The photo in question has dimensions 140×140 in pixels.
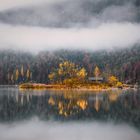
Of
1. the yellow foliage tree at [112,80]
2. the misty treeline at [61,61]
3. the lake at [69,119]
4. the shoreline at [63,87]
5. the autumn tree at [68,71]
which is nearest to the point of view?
the lake at [69,119]

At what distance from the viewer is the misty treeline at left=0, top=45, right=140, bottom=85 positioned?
468 inches

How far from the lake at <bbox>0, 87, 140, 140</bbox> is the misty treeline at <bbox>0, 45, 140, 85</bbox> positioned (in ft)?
7.61

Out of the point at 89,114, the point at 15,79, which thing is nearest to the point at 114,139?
the point at 89,114

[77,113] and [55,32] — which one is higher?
[55,32]

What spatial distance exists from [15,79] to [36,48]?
4.96 ft

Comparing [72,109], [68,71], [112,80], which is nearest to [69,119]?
[72,109]

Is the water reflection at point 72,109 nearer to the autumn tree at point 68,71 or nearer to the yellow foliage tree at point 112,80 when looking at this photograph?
the autumn tree at point 68,71

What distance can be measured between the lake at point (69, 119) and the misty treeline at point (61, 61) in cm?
232

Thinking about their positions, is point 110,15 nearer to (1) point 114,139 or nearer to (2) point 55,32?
(2) point 55,32

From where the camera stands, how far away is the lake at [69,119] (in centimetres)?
586

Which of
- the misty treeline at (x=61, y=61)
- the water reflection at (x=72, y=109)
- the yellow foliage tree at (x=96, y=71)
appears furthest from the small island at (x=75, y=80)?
the water reflection at (x=72, y=109)

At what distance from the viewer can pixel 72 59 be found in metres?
12.3

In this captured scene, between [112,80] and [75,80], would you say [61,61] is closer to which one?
[75,80]

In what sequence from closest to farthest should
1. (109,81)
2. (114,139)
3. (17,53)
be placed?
(114,139)
(17,53)
(109,81)
